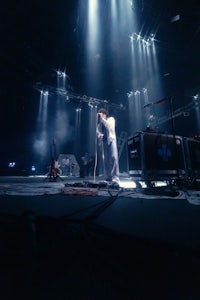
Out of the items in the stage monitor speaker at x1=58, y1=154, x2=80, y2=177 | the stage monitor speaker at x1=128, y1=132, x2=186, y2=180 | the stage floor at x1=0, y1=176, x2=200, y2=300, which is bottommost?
the stage floor at x1=0, y1=176, x2=200, y2=300

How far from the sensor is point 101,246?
88 centimetres

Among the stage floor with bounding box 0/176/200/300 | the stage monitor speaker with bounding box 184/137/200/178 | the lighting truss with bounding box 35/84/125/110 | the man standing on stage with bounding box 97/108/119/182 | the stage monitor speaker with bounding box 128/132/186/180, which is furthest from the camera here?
the lighting truss with bounding box 35/84/125/110

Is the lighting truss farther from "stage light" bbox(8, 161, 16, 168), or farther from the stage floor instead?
the stage floor

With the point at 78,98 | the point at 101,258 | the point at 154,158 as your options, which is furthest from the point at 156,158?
the point at 78,98

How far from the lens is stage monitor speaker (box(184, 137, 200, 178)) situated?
12.9ft

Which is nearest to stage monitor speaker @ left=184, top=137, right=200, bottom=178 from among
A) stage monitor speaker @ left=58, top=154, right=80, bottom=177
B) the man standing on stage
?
the man standing on stage

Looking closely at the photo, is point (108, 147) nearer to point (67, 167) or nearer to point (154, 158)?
point (154, 158)

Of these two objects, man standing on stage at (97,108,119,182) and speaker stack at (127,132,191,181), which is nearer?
speaker stack at (127,132,191,181)

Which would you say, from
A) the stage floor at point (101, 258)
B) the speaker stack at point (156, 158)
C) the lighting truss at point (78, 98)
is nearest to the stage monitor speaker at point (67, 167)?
the lighting truss at point (78, 98)

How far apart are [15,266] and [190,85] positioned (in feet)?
40.4

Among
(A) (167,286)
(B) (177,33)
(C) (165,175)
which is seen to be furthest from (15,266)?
Answer: (B) (177,33)

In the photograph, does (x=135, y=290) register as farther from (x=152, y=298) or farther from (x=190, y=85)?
(x=190, y=85)

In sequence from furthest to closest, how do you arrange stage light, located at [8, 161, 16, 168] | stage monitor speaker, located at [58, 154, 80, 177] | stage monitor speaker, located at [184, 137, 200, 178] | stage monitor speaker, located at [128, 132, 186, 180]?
stage monitor speaker, located at [58, 154, 80, 177] → stage light, located at [8, 161, 16, 168] → stage monitor speaker, located at [184, 137, 200, 178] → stage monitor speaker, located at [128, 132, 186, 180]

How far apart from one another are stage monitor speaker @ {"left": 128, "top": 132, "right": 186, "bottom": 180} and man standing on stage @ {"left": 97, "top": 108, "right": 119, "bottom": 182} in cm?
42
